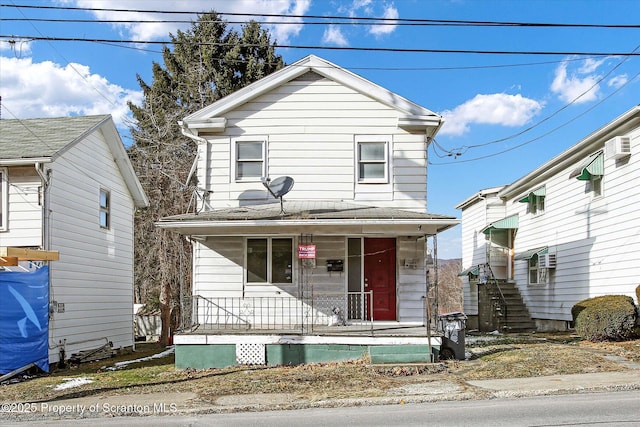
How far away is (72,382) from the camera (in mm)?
11984

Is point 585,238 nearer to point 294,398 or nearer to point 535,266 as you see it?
point 535,266

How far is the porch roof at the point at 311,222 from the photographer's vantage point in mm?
12633

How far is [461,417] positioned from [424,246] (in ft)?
22.7

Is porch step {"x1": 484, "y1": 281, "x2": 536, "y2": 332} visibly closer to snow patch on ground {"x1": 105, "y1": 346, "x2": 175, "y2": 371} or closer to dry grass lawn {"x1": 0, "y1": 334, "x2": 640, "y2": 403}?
dry grass lawn {"x1": 0, "y1": 334, "x2": 640, "y2": 403}

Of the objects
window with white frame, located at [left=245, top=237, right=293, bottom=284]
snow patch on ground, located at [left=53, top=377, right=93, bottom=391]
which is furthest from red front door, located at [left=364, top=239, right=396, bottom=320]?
snow patch on ground, located at [left=53, top=377, right=93, bottom=391]

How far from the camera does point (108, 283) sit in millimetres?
18797

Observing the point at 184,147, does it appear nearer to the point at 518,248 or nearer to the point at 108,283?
the point at 108,283

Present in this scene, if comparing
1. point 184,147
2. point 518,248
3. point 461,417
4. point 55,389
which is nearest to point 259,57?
point 184,147

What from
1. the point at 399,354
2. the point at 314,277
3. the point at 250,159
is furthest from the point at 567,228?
the point at 250,159

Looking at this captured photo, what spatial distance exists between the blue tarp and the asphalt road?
4.68m

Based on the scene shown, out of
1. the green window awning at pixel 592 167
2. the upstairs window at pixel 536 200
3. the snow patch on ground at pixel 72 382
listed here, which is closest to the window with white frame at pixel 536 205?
the upstairs window at pixel 536 200

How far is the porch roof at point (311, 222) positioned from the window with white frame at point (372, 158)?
1279mm

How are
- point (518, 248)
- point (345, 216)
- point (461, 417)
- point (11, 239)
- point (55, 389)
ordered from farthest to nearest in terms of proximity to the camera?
1. point (518, 248)
2. point (11, 239)
3. point (345, 216)
4. point (55, 389)
5. point (461, 417)

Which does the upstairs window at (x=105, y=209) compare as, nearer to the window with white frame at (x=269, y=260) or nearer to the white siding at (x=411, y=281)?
the window with white frame at (x=269, y=260)
